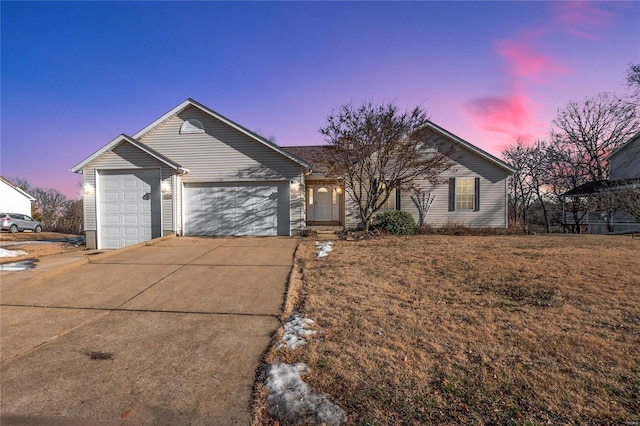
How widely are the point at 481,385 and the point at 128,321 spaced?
430cm

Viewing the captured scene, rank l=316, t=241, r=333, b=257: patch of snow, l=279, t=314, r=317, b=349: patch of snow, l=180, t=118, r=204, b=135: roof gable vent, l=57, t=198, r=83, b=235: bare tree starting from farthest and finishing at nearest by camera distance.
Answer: l=57, t=198, r=83, b=235: bare tree
l=180, t=118, r=204, b=135: roof gable vent
l=316, t=241, r=333, b=257: patch of snow
l=279, t=314, r=317, b=349: patch of snow

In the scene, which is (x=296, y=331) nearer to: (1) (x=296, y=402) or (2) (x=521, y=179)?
(1) (x=296, y=402)

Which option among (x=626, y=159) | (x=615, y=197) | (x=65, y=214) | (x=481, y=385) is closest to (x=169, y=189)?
(x=481, y=385)

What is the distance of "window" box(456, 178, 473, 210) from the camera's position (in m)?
14.7

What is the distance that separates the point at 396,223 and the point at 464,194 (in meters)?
4.25

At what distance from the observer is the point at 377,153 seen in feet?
41.9

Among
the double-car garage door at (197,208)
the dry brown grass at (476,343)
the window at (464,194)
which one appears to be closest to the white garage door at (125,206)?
the double-car garage door at (197,208)

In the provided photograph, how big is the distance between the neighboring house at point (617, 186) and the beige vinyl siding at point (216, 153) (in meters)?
18.1

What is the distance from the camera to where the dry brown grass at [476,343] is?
238 cm

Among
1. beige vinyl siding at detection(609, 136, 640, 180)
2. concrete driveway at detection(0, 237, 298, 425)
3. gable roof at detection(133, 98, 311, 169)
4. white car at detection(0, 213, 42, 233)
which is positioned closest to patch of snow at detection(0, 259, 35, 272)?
concrete driveway at detection(0, 237, 298, 425)

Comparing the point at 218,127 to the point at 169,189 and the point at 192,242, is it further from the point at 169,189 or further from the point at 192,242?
the point at 192,242

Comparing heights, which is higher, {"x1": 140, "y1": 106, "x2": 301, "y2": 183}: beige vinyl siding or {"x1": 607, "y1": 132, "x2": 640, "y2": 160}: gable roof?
{"x1": 607, "y1": 132, "x2": 640, "y2": 160}: gable roof

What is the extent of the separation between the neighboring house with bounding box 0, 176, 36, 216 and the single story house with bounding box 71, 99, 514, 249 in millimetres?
25994

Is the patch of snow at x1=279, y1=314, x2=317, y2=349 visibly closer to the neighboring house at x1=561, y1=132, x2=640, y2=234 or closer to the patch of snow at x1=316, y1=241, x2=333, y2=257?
the patch of snow at x1=316, y1=241, x2=333, y2=257
